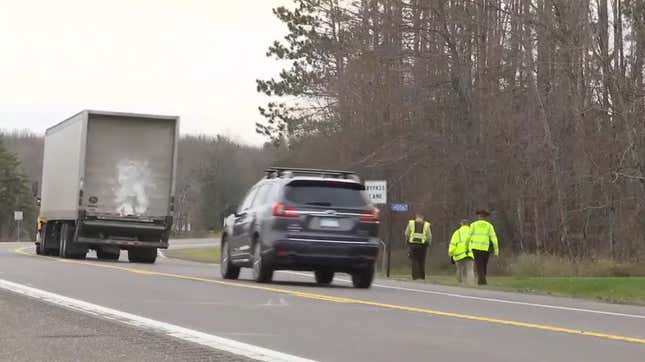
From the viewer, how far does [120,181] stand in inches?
1064

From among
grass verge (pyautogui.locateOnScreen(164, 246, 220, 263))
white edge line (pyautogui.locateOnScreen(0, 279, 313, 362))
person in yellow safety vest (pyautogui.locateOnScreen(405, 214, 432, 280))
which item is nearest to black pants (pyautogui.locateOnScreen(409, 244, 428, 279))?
person in yellow safety vest (pyautogui.locateOnScreen(405, 214, 432, 280))

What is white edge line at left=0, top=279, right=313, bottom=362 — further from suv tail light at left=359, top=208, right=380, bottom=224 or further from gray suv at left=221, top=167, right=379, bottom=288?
suv tail light at left=359, top=208, right=380, bottom=224

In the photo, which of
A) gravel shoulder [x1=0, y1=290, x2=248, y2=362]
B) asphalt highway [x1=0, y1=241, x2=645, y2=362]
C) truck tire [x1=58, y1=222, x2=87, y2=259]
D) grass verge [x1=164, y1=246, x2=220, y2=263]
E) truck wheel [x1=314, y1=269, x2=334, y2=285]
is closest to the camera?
gravel shoulder [x1=0, y1=290, x2=248, y2=362]

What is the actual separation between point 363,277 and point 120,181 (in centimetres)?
1136

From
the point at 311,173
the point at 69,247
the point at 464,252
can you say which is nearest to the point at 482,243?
the point at 464,252

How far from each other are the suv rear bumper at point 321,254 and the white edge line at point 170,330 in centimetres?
398

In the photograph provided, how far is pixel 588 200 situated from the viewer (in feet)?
102

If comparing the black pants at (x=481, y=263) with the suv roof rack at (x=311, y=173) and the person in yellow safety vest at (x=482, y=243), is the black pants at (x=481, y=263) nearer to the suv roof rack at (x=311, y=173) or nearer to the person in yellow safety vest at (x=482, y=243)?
the person in yellow safety vest at (x=482, y=243)

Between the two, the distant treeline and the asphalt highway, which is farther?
the distant treeline

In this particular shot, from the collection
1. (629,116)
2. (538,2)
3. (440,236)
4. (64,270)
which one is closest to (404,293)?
(64,270)

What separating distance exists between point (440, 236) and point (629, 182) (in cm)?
866

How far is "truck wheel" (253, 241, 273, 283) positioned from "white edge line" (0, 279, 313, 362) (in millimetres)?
3883

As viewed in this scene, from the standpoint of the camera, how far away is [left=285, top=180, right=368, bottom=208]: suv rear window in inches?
675

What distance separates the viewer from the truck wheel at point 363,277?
1727cm
